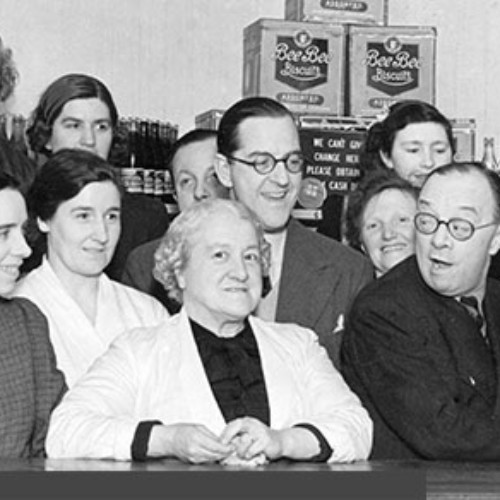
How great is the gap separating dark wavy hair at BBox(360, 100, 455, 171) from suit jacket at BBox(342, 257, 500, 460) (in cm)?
96

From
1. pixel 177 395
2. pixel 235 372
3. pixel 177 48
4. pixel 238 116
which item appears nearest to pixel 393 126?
pixel 238 116

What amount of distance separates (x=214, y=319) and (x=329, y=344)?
0.52 metres

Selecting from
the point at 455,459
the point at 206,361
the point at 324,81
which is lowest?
the point at 455,459

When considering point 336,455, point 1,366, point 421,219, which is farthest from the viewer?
point 421,219

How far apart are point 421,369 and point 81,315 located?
0.75m

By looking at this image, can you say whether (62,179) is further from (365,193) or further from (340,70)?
(340,70)

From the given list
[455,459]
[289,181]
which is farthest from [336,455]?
[289,181]

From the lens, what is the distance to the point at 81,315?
3.07 meters

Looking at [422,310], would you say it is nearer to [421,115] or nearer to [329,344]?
[329,344]

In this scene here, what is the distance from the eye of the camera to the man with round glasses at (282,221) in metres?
3.32

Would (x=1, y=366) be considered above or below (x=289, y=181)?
below

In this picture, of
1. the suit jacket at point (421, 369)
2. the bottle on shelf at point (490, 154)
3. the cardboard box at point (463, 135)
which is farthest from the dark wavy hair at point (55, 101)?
the bottle on shelf at point (490, 154)

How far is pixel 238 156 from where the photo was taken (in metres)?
3.37

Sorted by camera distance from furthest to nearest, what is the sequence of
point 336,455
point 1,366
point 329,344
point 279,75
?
1. point 279,75
2. point 329,344
3. point 1,366
4. point 336,455
